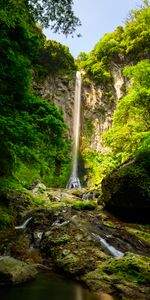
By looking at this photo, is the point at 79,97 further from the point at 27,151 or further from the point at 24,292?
the point at 24,292

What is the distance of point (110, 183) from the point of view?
12.7 meters

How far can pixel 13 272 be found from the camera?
5.57 meters

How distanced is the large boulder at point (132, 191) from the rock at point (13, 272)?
6254 mm

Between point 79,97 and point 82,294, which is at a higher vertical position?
point 79,97

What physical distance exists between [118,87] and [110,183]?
A: 23534 millimetres

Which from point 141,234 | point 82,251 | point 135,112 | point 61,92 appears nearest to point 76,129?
point 61,92

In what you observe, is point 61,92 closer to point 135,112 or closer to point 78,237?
point 135,112

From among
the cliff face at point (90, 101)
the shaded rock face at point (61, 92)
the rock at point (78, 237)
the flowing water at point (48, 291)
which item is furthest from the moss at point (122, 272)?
the shaded rock face at point (61, 92)

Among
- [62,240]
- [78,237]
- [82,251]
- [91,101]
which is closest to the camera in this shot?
[82,251]

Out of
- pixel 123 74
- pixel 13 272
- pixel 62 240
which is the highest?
pixel 123 74

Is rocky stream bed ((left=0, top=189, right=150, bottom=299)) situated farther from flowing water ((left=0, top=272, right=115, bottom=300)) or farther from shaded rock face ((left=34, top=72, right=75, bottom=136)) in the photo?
shaded rock face ((left=34, top=72, right=75, bottom=136))

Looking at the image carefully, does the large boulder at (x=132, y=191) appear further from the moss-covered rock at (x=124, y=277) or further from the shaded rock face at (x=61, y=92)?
the shaded rock face at (x=61, y=92)

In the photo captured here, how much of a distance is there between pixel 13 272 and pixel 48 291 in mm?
747

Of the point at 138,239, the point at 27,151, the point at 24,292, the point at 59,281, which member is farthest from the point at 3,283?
the point at 138,239
